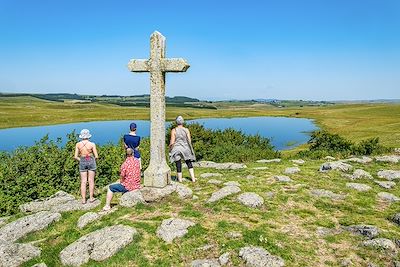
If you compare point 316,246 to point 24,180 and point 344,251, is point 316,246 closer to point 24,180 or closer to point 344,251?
point 344,251

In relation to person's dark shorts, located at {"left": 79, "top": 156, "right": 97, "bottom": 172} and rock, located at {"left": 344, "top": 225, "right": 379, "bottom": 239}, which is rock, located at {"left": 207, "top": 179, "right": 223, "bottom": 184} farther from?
rock, located at {"left": 344, "top": 225, "right": 379, "bottom": 239}

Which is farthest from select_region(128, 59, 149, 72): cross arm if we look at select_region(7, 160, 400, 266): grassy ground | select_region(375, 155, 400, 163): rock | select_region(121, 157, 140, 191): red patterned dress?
select_region(375, 155, 400, 163): rock

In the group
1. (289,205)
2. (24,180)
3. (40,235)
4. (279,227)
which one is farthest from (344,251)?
(24,180)

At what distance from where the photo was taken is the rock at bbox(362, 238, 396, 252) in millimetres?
8367

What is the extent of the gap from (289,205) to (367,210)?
7.86ft

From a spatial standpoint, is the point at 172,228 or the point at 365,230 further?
the point at 172,228

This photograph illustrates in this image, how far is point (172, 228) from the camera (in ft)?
30.5

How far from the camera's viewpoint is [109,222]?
397 inches

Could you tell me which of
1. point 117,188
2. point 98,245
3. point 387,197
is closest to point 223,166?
point 387,197

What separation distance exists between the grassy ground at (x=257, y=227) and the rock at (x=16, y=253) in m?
0.23

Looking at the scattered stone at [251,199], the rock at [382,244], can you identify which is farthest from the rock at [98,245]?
the rock at [382,244]

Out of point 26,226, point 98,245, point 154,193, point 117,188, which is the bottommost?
point 26,226

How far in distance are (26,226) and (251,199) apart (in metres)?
7.03

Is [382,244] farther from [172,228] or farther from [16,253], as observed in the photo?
[16,253]
